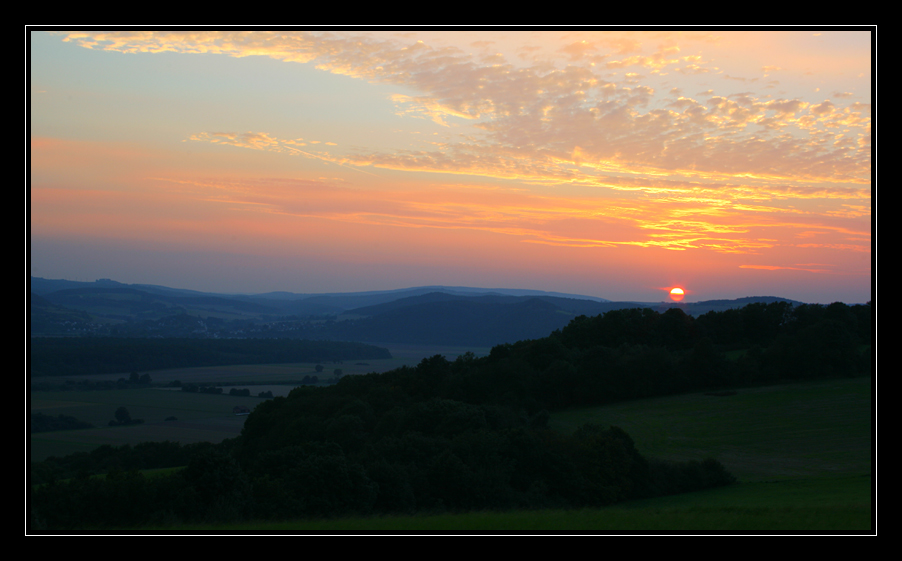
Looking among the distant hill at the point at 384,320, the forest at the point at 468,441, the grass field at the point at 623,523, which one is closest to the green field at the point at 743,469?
the grass field at the point at 623,523

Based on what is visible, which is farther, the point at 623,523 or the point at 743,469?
the point at 743,469

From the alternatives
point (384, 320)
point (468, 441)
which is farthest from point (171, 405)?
point (384, 320)

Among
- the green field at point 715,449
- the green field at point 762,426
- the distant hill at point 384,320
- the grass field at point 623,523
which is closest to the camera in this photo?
the grass field at point 623,523

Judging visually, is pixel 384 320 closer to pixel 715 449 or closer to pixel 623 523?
pixel 715 449

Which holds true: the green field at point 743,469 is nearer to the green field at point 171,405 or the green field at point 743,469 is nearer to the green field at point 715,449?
the green field at point 715,449

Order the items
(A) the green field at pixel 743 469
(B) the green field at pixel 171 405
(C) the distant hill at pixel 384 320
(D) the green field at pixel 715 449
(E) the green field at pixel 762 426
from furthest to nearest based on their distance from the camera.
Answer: (C) the distant hill at pixel 384 320, (B) the green field at pixel 171 405, (E) the green field at pixel 762 426, (D) the green field at pixel 715 449, (A) the green field at pixel 743 469

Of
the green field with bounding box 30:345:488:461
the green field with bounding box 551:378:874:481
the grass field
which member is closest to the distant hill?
the green field with bounding box 30:345:488:461
